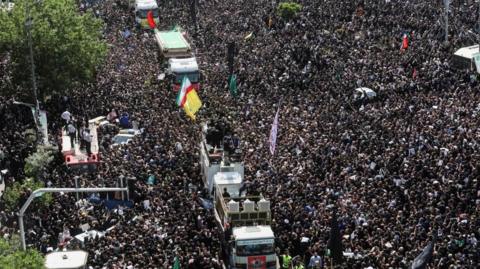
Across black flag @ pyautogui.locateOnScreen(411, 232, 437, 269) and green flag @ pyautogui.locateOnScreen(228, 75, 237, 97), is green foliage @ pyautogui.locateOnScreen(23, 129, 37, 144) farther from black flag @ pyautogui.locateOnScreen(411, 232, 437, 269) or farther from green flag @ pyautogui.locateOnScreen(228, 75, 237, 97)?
black flag @ pyautogui.locateOnScreen(411, 232, 437, 269)

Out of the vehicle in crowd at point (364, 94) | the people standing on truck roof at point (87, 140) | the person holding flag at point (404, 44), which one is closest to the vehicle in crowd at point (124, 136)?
the people standing on truck roof at point (87, 140)

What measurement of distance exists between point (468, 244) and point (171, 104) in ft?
66.0

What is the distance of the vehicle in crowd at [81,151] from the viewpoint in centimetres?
3706

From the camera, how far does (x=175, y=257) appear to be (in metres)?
28.4

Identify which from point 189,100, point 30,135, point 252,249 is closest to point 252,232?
point 252,249

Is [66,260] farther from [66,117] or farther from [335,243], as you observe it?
[66,117]

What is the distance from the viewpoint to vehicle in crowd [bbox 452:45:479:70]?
47.0m

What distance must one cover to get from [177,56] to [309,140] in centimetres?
1589

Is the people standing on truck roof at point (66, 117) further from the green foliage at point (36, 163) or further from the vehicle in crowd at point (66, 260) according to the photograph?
the vehicle in crowd at point (66, 260)

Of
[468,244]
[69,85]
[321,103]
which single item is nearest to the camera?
[468,244]

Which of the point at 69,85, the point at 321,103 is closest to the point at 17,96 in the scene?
the point at 69,85

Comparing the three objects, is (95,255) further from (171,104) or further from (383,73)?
(383,73)

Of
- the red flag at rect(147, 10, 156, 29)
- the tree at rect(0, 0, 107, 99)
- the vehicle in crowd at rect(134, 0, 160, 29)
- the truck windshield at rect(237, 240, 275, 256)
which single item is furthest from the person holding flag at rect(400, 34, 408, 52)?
the truck windshield at rect(237, 240, 275, 256)

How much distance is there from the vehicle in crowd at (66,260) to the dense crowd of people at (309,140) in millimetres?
2243
